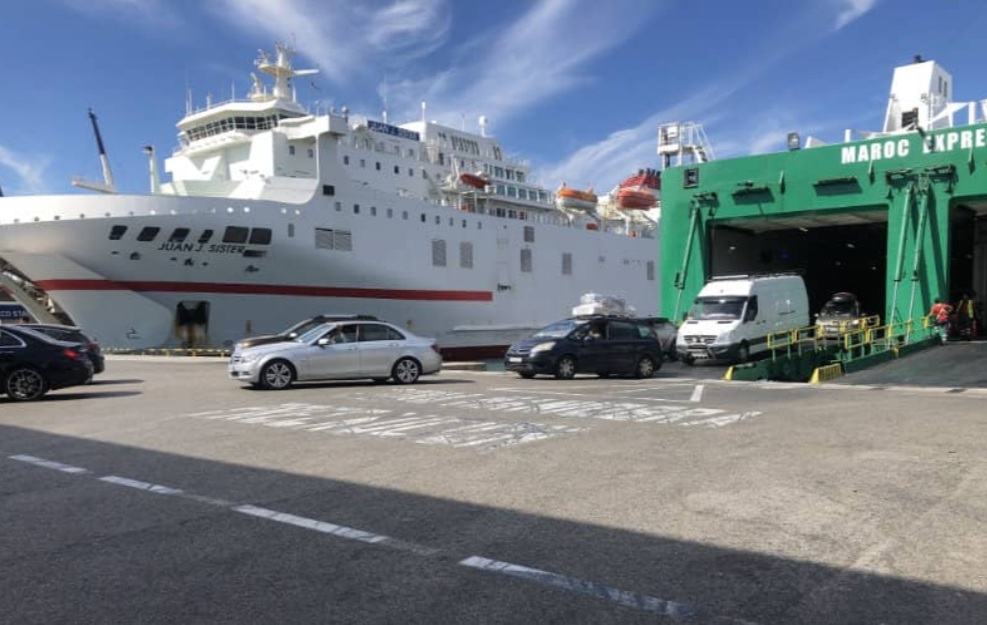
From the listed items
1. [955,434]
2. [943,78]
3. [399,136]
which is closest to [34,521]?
[955,434]

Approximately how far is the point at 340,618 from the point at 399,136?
115 feet

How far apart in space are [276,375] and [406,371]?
2.74 m

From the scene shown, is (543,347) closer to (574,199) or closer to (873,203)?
(873,203)

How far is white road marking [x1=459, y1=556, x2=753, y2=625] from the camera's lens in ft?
11.3

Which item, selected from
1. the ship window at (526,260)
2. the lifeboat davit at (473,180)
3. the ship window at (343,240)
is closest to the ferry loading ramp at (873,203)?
the ship window at (526,260)

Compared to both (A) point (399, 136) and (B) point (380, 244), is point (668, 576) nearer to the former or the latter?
(B) point (380, 244)

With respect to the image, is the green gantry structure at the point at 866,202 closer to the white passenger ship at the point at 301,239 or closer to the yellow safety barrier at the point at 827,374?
the yellow safety barrier at the point at 827,374

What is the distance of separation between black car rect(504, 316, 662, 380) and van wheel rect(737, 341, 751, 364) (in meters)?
3.33

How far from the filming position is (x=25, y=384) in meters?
12.8

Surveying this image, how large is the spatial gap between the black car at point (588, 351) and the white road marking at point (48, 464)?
36.9 feet

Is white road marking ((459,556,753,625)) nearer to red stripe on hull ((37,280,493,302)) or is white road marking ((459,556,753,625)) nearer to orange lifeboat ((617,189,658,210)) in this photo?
red stripe on hull ((37,280,493,302))

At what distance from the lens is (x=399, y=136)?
36625mm

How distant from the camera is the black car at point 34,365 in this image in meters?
12.7

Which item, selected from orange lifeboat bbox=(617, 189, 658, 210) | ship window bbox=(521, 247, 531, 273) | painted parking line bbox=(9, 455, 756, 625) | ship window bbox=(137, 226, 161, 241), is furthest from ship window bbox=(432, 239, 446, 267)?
painted parking line bbox=(9, 455, 756, 625)
